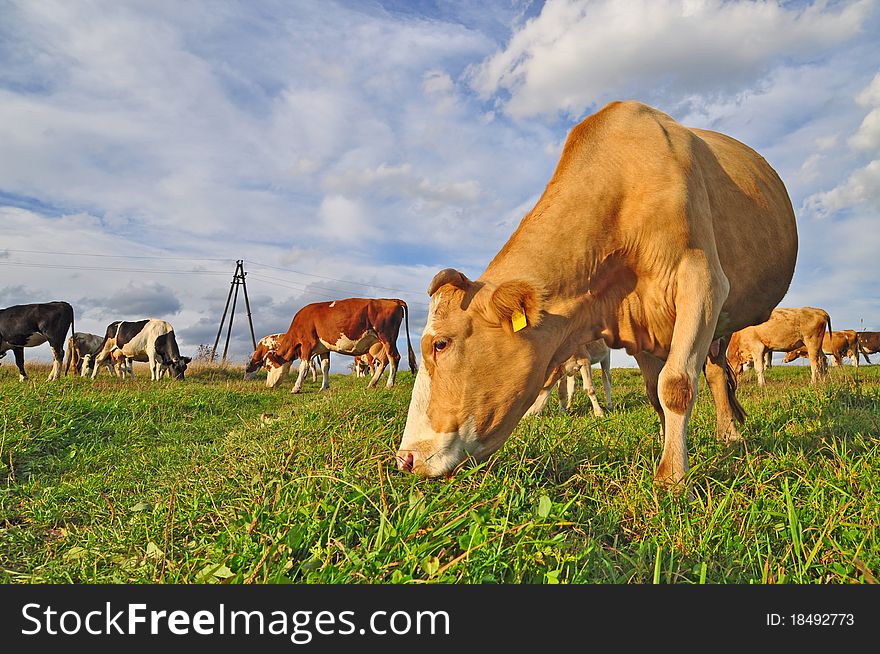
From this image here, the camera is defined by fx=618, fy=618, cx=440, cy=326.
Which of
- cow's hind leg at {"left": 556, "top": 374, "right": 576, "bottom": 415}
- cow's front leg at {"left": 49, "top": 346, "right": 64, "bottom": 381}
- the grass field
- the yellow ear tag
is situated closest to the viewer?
the grass field

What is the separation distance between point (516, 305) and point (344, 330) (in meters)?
16.3

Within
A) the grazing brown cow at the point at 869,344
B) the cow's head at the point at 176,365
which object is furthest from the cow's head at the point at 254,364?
the grazing brown cow at the point at 869,344

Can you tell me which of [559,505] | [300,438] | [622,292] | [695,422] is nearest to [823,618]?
[559,505]

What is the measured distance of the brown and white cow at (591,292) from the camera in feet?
12.7

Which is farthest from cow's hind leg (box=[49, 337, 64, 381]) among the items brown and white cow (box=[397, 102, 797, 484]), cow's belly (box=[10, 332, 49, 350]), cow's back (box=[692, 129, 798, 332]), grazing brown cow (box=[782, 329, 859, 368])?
grazing brown cow (box=[782, 329, 859, 368])

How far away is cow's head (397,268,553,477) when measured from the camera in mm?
3855

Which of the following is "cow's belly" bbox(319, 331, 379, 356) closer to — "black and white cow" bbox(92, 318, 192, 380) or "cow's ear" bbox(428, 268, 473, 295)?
"black and white cow" bbox(92, 318, 192, 380)

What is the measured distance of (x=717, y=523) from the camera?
307cm

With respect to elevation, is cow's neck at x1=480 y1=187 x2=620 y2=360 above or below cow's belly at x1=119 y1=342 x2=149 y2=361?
below

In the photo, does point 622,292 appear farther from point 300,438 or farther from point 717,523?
point 300,438

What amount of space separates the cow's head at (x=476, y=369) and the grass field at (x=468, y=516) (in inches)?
9.0

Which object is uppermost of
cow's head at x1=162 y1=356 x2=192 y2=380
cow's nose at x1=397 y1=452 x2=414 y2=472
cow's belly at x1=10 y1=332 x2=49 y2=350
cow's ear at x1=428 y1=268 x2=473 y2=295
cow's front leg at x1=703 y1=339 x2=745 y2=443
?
cow's belly at x1=10 y1=332 x2=49 y2=350

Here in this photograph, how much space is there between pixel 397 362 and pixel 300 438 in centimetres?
1482

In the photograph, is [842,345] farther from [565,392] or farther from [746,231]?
[746,231]
